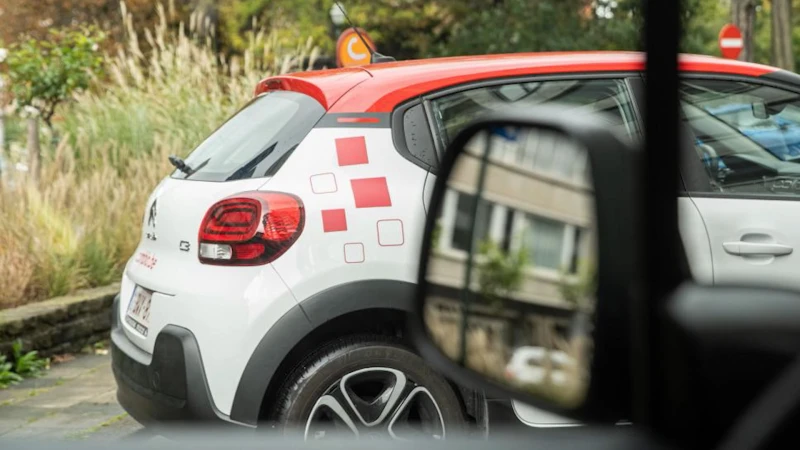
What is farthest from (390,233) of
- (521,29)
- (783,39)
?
(521,29)

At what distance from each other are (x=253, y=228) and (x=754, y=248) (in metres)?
1.57

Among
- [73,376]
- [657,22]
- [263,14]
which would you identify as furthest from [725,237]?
[263,14]

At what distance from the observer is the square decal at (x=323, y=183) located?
3.86 metres

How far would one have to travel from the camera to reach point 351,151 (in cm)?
394

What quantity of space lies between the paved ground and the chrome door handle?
2.85 meters

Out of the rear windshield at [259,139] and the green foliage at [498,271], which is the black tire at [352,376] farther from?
the green foliage at [498,271]

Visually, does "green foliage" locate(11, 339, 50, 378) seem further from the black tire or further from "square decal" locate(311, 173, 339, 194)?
"square decal" locate(311, 173, 339, 194)

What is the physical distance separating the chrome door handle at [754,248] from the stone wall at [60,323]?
473 centimetres

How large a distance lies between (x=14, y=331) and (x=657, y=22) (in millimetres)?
6184

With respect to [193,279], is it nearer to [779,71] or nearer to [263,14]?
[779,71]

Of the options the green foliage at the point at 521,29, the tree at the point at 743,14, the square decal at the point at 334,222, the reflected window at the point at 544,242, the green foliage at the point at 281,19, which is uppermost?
the green foliage at the point at 281,19

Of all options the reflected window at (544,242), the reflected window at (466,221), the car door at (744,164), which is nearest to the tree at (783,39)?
the car door at (744,164)

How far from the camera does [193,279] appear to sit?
397 centimetres

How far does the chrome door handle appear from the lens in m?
2.66
